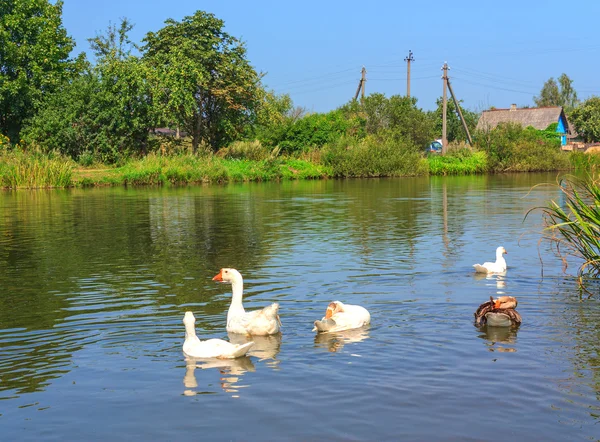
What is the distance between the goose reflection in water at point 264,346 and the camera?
8.70 metres

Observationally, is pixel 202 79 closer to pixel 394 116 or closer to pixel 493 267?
pixel 394 116

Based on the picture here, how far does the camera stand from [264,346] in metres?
9.23

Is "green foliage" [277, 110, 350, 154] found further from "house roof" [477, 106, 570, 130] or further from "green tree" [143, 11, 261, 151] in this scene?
"house roof" [477, 106, 570, 130]

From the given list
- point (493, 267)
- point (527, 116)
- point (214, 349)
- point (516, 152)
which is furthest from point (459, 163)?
point (214, 349)

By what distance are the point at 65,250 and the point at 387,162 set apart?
43099 millimetres

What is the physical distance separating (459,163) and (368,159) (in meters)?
11.4

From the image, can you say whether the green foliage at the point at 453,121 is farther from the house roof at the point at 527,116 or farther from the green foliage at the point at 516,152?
the green foliage at the point at 516,152

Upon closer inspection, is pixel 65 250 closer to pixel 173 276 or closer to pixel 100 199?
pixel 173 276

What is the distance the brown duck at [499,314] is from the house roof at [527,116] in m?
88.2

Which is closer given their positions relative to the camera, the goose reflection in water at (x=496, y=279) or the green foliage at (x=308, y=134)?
the goose reflection in water at (x=496, y=279)

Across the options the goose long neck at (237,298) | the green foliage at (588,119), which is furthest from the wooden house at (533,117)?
the goose long neck at (237,298)

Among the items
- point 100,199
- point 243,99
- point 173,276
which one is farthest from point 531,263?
point 243,99

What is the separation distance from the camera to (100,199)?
117ft

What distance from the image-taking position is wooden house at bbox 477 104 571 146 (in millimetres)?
96750
